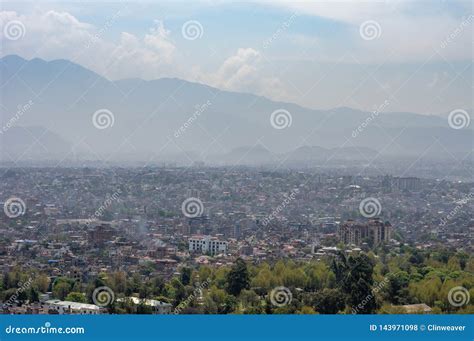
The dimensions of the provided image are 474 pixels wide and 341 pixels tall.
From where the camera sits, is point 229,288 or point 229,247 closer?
point 229,288

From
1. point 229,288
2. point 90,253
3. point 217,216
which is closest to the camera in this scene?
point 229,288

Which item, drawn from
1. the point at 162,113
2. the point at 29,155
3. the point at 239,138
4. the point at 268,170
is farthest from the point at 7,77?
the point at 268,170

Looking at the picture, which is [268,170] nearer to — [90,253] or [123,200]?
[123,200]
